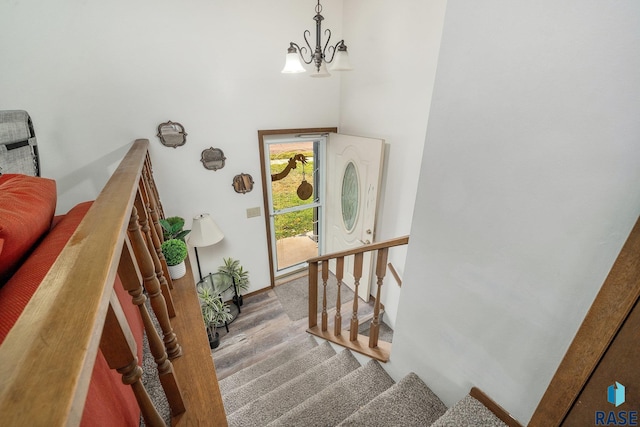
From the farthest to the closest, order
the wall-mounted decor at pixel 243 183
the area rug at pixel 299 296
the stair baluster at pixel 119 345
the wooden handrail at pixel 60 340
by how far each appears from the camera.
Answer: the area rug at pixel 299 296, the wall-mounted decor at pixel 243 183, the stair baluster at pixel 119 345, the wooden handrail at pixel 60 340

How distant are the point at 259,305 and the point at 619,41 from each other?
3.23 meters

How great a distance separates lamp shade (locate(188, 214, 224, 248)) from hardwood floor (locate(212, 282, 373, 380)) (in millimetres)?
1073

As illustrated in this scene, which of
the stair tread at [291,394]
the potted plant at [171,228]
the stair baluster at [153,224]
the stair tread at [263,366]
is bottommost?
the stair tread at [263,366]

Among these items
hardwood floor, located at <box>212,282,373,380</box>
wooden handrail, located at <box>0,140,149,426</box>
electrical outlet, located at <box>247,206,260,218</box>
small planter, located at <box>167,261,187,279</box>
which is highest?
wooden handrail, located at <box>0,140,149,426</box>

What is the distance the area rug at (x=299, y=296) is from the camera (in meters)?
2.96

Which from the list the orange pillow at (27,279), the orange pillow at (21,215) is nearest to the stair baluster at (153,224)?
the orange pillow at (21,215)

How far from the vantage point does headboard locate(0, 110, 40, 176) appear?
1293mm

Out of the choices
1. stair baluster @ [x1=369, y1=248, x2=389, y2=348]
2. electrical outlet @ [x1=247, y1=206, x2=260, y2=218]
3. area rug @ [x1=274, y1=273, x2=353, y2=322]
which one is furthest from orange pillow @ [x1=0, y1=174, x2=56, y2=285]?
area rug @ [x1=274, y1=273, x2=353, y2=322]

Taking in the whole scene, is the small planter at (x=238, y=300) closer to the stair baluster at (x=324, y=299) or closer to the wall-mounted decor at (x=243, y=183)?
the wall-mounted decor at (x=243, y=183)

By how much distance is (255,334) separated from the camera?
2693 mm

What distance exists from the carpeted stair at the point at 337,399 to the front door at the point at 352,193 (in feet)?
3.92

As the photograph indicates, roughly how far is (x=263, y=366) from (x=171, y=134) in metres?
2.13

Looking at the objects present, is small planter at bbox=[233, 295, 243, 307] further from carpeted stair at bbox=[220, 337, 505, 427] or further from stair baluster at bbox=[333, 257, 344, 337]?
stair baluster at bbox=[333, 257, 344, 337]

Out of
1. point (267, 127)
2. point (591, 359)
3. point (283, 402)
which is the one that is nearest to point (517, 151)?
point (591, 359)
